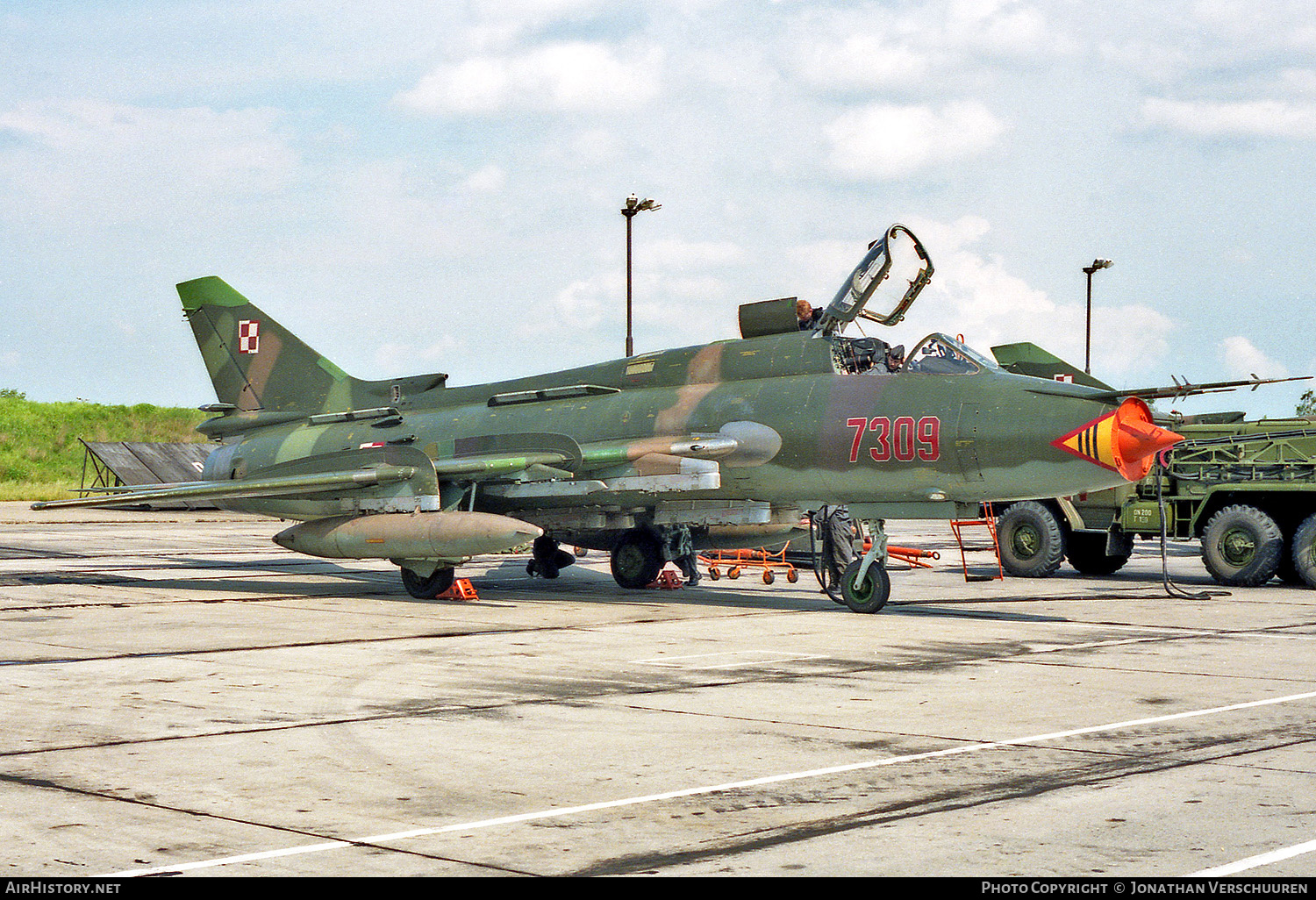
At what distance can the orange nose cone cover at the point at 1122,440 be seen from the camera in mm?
13375

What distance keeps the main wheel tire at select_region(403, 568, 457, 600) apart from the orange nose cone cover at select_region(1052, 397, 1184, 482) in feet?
25.2

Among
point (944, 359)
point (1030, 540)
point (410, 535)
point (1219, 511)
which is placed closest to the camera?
point (944, 359)

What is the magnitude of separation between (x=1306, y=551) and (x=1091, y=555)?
4.01 m

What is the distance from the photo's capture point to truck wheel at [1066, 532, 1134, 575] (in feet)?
73.0

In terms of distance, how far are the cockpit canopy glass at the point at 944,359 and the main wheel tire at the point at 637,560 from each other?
5188 mm

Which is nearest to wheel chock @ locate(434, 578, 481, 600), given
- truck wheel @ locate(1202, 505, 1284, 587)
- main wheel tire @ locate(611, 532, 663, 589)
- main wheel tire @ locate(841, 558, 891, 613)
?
main wheel tire @ locate(611, 532, 663, 589)

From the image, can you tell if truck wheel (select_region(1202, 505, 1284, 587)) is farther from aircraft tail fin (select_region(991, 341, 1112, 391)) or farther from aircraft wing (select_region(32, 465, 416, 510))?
aircraft wing (select_region(32, 465, 416, 510))

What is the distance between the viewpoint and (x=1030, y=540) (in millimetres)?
21531

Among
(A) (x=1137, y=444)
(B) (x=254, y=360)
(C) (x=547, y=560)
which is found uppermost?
(B) (x=254, y=360)

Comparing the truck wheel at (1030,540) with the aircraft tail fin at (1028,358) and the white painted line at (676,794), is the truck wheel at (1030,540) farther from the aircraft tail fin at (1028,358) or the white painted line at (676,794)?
the white painted line at (676,794)

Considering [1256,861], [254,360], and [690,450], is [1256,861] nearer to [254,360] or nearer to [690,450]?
[690,450]

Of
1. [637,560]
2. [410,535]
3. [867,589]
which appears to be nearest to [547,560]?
[637,560]

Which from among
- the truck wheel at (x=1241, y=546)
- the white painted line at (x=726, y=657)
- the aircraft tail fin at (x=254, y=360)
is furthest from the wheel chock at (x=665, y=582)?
Result: the truck wheel at (x=1241, y=546)

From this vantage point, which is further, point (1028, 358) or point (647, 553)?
point (1028, 358)
